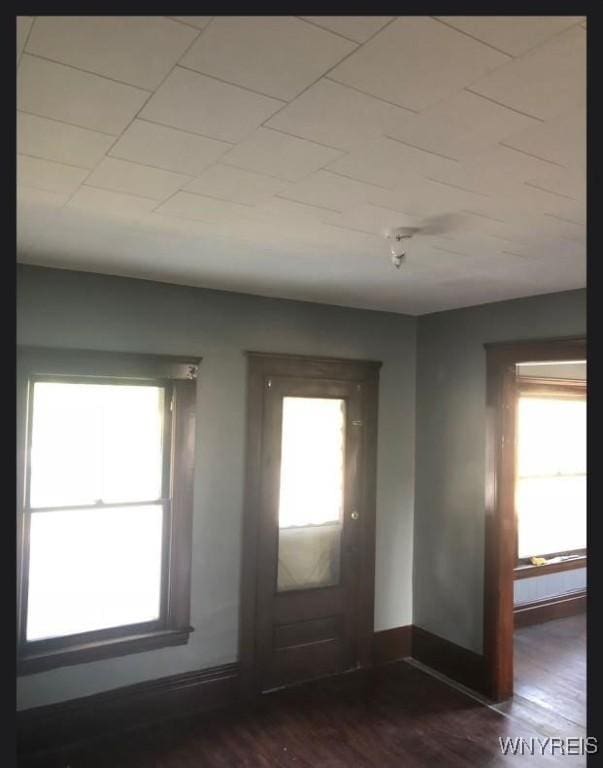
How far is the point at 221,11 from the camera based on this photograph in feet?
2.78

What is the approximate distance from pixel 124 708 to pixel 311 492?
1704 mm

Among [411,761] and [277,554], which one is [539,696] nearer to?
[411,761]

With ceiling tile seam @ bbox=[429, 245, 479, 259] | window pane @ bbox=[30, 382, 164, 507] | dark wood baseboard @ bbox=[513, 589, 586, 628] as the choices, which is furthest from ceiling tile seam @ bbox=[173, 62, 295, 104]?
dark wood baseboard @ bbox=[513, 589, 586, 628]

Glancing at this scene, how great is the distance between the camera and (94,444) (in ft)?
10.7

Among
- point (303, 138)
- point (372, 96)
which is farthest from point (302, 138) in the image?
point (372, 96)

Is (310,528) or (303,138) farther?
(310,528)

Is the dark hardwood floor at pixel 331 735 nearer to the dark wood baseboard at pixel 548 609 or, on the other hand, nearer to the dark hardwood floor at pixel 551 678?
the dark hardwood floor at pixel 551 678

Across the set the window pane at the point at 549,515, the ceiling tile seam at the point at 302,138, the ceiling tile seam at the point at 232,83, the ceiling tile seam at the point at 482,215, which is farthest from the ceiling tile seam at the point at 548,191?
the window pane at the point at 549,515

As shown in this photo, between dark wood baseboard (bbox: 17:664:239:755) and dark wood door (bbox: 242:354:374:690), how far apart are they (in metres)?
0.30

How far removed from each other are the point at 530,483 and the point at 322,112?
4603 millimetres

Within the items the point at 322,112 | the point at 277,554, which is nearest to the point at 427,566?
the point at 277,554

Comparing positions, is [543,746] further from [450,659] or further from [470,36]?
[470,36]

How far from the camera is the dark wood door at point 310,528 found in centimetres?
377

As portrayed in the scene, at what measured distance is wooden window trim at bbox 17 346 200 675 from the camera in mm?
3012
